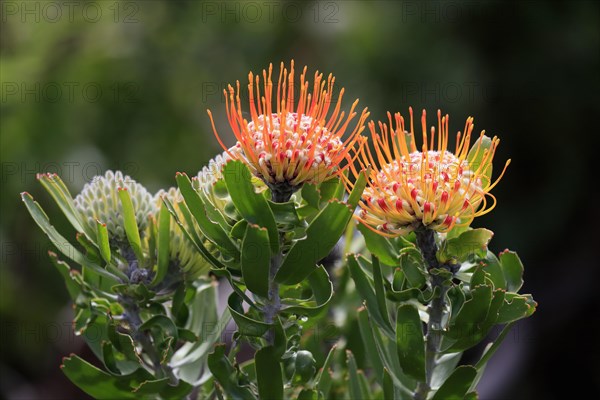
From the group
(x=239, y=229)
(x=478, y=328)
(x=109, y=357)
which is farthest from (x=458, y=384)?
(x=109, y=357)

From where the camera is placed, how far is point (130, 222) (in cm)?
82

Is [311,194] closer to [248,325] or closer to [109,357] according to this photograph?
[248,325]

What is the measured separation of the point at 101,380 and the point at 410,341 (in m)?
0.35

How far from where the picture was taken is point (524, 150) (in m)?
3.00

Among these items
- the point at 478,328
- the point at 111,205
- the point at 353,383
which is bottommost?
the point at 353,383

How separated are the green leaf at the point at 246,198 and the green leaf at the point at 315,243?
34 millimetres

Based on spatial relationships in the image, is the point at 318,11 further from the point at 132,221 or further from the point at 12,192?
the point at 132,221

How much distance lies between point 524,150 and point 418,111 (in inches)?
18.5

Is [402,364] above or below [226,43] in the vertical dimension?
below

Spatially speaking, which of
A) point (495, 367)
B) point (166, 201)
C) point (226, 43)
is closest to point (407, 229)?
point (166, 201)

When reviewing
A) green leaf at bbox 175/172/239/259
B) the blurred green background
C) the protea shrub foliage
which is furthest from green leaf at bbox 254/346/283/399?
the blurred green background

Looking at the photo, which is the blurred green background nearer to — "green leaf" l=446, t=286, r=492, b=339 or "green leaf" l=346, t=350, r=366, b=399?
"green leaf" l=346, t=350, r=366, b=399

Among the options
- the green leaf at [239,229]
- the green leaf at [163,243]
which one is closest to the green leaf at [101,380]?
the green leaf at [163,243]

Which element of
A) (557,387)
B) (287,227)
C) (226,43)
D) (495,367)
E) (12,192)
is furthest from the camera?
(226,43)
